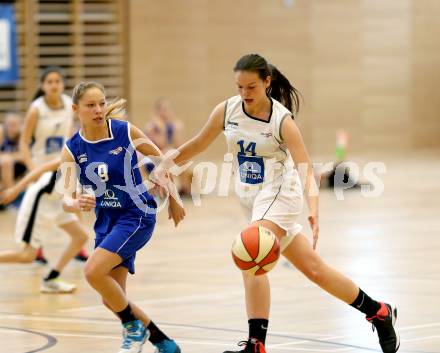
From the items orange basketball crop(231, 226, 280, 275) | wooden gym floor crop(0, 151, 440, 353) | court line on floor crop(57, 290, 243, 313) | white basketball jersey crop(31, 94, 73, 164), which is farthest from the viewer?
white basketball jersey crop(31, 94, 73, 164)

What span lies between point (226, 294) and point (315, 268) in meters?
2.77

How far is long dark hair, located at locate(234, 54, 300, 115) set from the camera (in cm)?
600

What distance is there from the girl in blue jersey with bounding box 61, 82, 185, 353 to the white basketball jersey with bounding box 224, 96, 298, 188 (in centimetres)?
48

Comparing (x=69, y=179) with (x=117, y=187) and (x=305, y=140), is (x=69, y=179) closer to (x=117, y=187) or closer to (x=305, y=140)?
(x=117, y=187)

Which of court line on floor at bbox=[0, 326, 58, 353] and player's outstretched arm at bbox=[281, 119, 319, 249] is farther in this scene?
court line on floor at bbox=[0, 326, 58, 353]

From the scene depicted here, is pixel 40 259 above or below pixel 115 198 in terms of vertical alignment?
below

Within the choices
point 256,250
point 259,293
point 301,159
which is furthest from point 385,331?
point 301,159

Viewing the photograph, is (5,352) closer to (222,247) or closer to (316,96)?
(222,247)

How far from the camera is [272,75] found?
20.6ft

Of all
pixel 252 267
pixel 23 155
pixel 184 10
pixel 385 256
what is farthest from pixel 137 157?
pixel 184 10

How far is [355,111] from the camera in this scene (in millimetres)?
24625

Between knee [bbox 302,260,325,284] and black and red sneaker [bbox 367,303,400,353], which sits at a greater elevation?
knee [bbox 302,260,325,284]

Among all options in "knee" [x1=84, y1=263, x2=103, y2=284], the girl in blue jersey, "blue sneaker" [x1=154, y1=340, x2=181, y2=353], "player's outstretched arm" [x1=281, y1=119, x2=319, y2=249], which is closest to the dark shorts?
the girl in blue jersey

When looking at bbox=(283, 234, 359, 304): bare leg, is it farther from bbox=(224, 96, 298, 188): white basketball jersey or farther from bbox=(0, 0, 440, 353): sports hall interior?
bbox=(0, 0, 440, 353): sports hall interior
